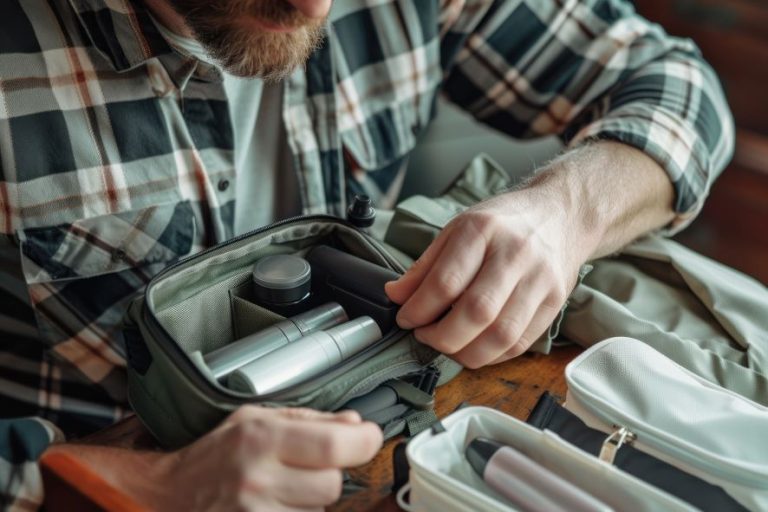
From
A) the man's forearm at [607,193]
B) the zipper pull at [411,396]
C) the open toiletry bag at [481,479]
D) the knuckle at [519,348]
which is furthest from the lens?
the man's forearm at [607,193]

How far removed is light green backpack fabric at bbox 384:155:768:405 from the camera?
715mm

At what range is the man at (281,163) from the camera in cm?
66

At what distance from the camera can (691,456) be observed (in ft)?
1.81

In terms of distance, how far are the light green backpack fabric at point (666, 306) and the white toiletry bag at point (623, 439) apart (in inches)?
3.5

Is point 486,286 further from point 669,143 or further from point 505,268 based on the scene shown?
point 669,143

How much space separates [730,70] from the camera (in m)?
1.73

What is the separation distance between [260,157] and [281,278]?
0.39 metres

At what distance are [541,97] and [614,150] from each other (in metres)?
0.22

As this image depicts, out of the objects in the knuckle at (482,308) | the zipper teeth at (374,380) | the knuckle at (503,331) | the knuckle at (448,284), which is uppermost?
the knuckle at (448,284)

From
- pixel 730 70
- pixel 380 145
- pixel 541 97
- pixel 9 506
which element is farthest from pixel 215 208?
pixel 730 70

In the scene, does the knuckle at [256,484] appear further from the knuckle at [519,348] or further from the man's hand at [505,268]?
the knuckle at [519,348]

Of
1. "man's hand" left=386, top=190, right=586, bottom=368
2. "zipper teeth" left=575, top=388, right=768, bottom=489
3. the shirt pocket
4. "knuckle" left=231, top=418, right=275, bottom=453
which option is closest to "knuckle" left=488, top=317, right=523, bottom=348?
"man's hand" left=386, top=190, right=586, bottom=368

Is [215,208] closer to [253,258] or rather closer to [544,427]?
[253,258]

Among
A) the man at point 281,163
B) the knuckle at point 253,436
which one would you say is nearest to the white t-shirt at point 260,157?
the man at point 281,163
